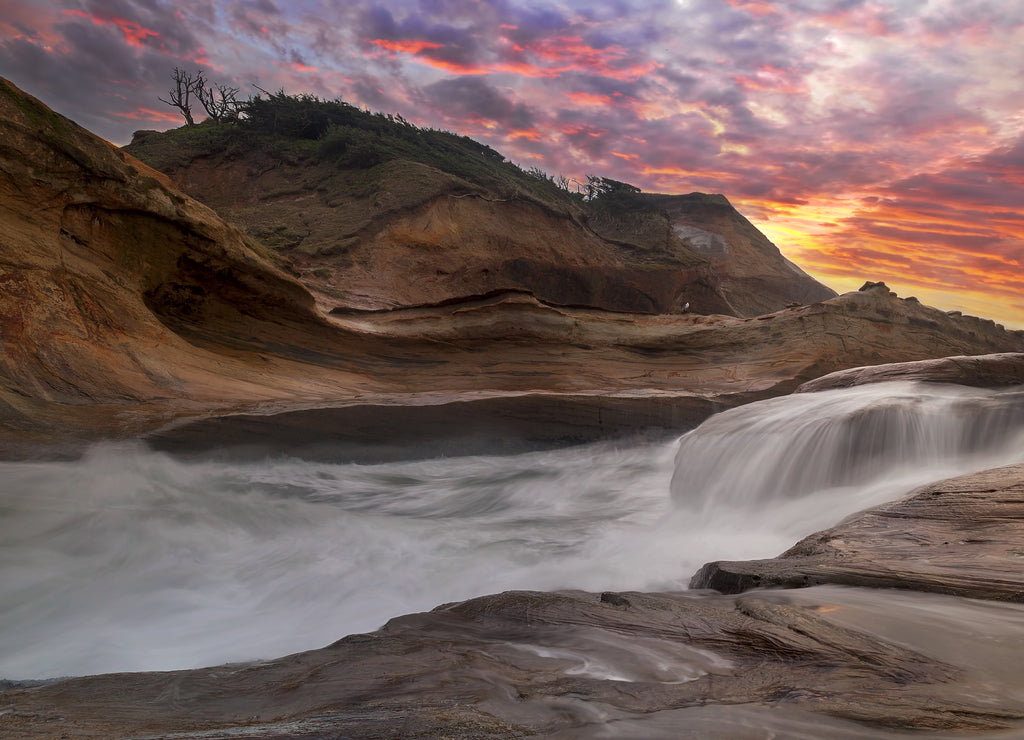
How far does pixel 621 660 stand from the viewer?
2.11 metres

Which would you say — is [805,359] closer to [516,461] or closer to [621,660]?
[516,461]

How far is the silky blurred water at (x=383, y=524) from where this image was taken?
3.76 meters

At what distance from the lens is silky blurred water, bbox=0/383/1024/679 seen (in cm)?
376

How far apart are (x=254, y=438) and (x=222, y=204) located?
10.4 meters

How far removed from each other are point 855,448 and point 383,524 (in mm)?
3871

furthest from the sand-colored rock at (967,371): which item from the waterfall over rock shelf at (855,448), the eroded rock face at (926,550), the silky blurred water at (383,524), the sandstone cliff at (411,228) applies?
the sandstone cliff at (411,228)

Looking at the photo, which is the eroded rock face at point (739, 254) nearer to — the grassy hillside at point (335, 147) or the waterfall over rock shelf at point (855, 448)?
the grassy hillside at point (335, 147)

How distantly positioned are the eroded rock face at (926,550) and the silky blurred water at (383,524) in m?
1.01

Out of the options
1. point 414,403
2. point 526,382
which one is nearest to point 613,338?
point 526,382

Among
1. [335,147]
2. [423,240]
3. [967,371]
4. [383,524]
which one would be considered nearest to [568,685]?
[383,524]

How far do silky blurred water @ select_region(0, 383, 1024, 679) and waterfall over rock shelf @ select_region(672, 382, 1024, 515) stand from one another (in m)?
0.02

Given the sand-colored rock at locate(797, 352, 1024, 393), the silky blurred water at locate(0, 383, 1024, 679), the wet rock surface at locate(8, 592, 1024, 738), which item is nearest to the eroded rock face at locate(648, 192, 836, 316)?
the sand-colored rock at locate(797, 352, 1024, 393)

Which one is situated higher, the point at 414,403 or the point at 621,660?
the point at 414,403

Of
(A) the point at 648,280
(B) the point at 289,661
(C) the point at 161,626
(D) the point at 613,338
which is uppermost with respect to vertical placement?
(A) the point at 648,280
